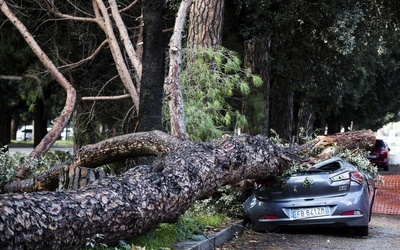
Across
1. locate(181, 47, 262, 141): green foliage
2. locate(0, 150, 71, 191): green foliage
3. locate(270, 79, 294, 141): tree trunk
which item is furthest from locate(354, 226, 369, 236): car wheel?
locate(270, 79, 294, 141): tree trunk

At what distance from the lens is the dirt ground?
8.59 metres

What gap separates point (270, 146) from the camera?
9555 millimetres

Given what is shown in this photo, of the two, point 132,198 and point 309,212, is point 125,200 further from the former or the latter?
point 309,212

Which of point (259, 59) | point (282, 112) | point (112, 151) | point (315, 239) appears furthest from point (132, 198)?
point (282, 112)

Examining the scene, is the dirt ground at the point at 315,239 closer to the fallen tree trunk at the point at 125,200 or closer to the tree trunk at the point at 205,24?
the fallen tree trunk at the point at 125,200

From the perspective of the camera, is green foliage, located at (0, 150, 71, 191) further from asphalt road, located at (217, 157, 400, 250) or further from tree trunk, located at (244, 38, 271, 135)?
tree trunk, located at (244, 38, 271, 135)

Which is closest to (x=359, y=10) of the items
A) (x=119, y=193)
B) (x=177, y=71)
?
(x=177, y=71)

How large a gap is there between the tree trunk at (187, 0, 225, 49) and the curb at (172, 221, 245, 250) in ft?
19.4

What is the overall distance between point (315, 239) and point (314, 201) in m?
0.55

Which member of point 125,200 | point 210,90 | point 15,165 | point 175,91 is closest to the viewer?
point 125,200

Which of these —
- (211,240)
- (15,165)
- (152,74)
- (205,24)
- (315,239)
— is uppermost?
(205,24)

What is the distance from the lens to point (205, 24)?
48.1ft

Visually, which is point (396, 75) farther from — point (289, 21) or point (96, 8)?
point (96, 8)

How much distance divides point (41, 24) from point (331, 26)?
8.09 m
